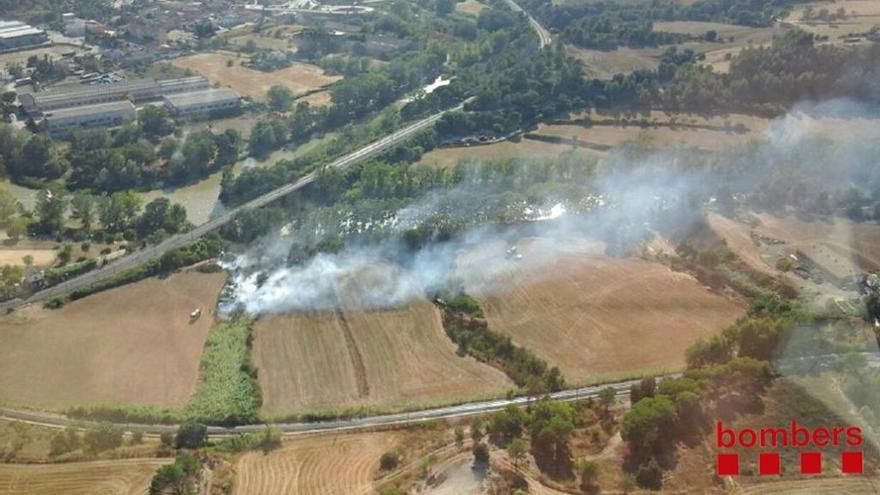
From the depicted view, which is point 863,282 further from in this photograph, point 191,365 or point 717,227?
point 191,365

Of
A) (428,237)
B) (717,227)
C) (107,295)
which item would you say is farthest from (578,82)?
(107,295)

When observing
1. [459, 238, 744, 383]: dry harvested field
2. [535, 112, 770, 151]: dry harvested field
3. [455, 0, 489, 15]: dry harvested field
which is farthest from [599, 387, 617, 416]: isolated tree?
[455, 0, 489, 15]: dry harvested field

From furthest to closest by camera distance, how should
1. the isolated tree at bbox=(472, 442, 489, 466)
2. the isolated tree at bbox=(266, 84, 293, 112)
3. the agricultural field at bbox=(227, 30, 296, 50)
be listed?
the agricultural field at bbox=(227, 30, 296, 50), the isolated tree at bbox=(266, 84, 293, 112), the isolated tree at bbox=(472, 442, 489, 466)

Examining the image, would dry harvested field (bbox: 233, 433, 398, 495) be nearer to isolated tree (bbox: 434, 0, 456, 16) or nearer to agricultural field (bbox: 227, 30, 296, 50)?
agricultural field (bbox: 227, 30, 296, 50)

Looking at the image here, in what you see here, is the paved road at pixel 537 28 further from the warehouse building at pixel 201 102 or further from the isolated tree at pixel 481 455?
the isolated tree at pixel 481 455

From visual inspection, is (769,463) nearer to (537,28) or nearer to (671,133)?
(671,133)
